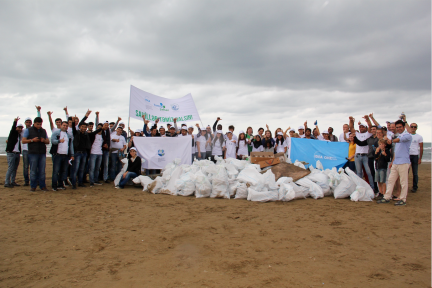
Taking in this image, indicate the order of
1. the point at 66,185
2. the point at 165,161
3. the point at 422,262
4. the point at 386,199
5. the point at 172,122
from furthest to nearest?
the point at 172,122
the point at 165,161
the point at 66,185
the point at 386,199
the point at 422,262

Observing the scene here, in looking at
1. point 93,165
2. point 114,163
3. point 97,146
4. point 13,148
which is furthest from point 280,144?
point 13,148

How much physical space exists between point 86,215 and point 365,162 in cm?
635

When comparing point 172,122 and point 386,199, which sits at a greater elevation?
point 172,122

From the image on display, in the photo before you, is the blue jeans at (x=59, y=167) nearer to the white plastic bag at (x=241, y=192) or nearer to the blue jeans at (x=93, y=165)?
the blue jeans at (x=93, y=165)

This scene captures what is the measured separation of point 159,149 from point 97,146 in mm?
1901

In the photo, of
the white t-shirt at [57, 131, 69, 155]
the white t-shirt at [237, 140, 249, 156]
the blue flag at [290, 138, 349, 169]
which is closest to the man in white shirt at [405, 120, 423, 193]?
the blue flag at [290, 138, 349, 169]

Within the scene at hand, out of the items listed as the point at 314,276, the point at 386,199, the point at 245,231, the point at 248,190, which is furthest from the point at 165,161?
the point at 314,276

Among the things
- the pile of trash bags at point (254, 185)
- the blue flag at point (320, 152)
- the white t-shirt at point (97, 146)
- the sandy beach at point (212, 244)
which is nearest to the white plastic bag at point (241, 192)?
the pile of trash bags at point (254, 185)

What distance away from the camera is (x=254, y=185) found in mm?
6219

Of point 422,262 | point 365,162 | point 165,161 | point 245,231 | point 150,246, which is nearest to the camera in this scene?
point 422,262

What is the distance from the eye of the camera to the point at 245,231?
4.10 metres

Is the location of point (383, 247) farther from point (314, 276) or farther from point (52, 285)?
point (52, 285)

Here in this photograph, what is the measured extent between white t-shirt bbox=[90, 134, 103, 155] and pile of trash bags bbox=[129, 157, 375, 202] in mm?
1822

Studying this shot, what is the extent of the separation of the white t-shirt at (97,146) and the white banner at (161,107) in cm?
187
